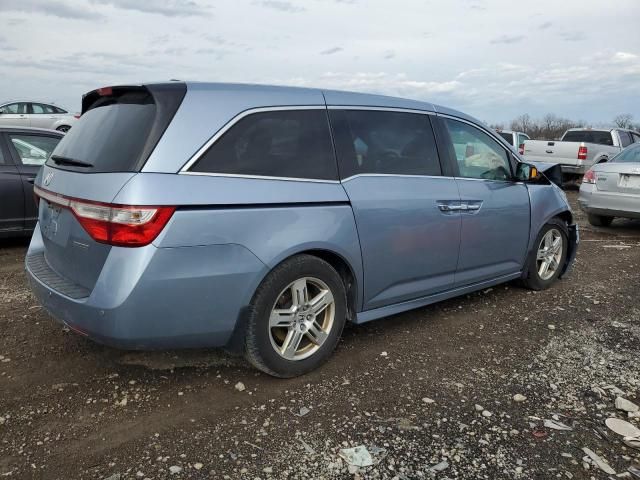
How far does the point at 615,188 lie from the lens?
8.11 m

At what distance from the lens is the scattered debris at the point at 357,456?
8.14 ft

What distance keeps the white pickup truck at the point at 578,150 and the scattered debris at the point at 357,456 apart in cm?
1326

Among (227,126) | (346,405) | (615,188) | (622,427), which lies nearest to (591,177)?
(615,188)

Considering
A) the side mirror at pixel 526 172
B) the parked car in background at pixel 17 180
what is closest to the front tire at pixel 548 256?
the side mirror at pixel 526 172

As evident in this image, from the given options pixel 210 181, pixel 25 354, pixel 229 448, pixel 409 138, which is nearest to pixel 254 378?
pixel 229 448

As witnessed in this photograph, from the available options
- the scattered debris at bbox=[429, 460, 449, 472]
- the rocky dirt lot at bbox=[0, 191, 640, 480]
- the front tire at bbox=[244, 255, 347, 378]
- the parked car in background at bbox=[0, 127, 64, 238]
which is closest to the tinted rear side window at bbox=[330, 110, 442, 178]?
the front tire at bbox=[244, 255, 347, 378]

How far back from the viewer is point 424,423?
9.23 ft

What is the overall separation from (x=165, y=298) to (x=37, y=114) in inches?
700

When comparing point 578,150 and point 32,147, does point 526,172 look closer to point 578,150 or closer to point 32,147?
point 32,147

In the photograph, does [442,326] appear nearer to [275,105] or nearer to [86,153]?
[275,105]

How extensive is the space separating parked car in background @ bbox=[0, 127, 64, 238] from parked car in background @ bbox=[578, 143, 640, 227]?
25.4ft

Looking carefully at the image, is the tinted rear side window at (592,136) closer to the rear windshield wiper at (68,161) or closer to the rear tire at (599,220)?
the rear tire at (599,220)

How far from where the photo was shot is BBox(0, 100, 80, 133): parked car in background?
56.6 feet

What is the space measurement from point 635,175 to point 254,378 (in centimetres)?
702
